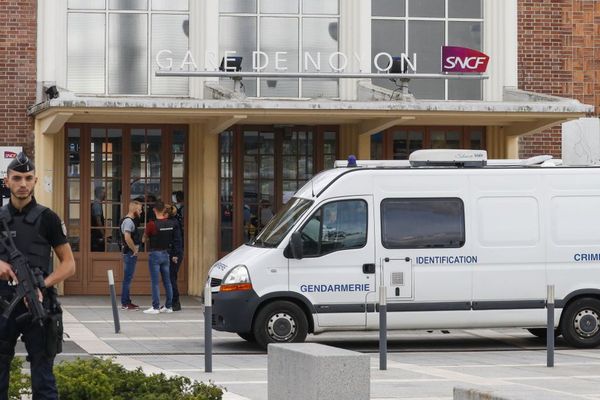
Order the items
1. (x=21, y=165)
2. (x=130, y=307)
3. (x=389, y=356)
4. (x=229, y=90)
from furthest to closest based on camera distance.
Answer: (x=229, y=90) → (x=130, y=307) → (x=389, y=356) → (x=21, y=165)

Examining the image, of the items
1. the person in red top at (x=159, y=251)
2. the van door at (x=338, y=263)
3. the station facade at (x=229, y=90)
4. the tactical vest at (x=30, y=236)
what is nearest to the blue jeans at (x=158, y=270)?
the person in red top at (x=159, y=251)

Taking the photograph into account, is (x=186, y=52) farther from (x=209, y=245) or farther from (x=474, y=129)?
(x=474, y=129)

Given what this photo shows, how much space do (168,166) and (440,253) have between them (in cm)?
968

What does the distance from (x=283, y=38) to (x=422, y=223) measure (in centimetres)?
897

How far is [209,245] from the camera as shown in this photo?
25984 mm

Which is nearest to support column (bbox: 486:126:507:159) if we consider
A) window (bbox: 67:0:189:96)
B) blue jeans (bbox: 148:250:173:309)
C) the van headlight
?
window (bbox: 67:0:189:96)

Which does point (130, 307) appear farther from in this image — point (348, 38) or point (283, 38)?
point (348, 38)

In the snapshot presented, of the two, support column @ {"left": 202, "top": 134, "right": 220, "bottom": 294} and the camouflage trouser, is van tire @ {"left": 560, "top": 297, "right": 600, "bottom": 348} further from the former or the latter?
the camouflage trouser

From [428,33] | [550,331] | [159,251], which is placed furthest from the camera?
[428,33]

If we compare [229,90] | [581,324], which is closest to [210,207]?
[229,90]

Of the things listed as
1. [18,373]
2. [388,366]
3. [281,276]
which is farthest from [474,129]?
[18,373]

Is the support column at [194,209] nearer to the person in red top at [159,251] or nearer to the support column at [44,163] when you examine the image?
the support column at [44,163]

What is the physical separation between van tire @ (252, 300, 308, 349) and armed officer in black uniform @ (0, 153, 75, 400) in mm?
7873

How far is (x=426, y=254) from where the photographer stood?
696 inches
